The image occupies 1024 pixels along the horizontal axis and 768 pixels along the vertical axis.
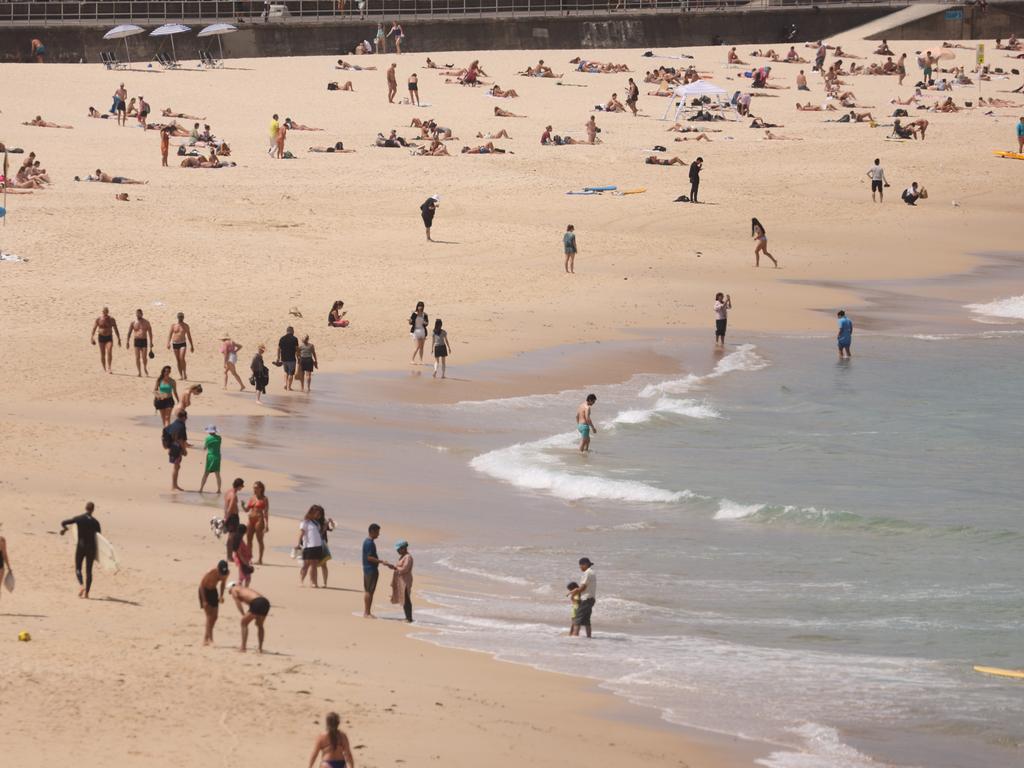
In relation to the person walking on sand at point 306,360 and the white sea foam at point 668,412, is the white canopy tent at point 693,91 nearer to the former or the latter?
the white sea foam at point 668,412

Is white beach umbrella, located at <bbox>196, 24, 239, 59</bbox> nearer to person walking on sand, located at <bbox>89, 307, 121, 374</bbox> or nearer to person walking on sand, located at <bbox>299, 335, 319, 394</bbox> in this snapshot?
person walking on sand, located at <bbox>89, 307, 121, 374</bbox>

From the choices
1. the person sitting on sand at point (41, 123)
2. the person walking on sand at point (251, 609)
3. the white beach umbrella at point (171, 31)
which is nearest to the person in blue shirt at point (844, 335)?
the person walking on sand at point (251, 609)

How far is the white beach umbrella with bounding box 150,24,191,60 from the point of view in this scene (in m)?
55.4

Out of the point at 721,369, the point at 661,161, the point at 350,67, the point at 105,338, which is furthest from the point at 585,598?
the point at 350,67

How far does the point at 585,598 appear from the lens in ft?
52.1

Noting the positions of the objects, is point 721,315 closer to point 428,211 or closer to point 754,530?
point 428,211

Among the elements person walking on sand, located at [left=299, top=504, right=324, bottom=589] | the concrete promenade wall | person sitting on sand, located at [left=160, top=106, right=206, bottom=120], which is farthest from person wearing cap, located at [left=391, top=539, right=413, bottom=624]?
the concrete promenade wall

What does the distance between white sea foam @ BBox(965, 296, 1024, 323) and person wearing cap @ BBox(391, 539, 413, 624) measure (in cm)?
2136

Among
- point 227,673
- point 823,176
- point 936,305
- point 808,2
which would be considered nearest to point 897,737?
point 227,673

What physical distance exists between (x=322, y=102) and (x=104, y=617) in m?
38.4

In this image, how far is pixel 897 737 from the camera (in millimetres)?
13789

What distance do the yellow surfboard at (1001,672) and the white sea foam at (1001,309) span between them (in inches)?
783

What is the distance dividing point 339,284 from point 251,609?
1948 cm

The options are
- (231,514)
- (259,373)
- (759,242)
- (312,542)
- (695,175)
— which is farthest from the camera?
(695,175)
